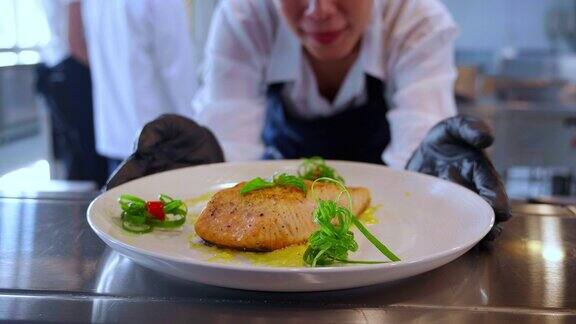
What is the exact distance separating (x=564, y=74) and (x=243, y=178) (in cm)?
536

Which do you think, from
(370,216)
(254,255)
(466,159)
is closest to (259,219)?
(254,255)

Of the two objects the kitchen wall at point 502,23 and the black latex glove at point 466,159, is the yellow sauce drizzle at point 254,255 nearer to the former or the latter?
the black latex glove at point 466,159

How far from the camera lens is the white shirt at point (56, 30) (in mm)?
2404

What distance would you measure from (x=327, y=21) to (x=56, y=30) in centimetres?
175

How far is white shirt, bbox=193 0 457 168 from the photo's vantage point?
1.33 metres

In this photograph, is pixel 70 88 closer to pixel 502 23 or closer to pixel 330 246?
pixel 330 246

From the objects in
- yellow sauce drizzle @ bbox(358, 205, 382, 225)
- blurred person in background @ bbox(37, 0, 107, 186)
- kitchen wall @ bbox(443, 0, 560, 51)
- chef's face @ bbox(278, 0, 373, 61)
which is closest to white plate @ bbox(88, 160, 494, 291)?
yellow sauce drizzle @ bbox(358, 205, 382, 225)

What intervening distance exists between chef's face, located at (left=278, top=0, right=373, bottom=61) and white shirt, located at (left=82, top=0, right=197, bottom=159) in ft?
3.37

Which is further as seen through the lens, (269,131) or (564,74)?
(564,74)

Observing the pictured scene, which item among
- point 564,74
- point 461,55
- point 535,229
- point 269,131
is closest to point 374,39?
point 269,131

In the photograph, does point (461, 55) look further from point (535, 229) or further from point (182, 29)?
point (535, 229)

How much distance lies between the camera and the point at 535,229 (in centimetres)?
77

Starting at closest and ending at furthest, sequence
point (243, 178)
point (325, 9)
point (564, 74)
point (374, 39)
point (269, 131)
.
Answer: point (243, 178) → point (325, 9) → point (374, 39) → point (269, 131) → point (564, 74)

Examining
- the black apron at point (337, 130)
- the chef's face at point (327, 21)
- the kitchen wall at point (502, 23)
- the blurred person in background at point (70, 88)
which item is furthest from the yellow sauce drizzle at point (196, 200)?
the kitchen wall at point (502, 23)
